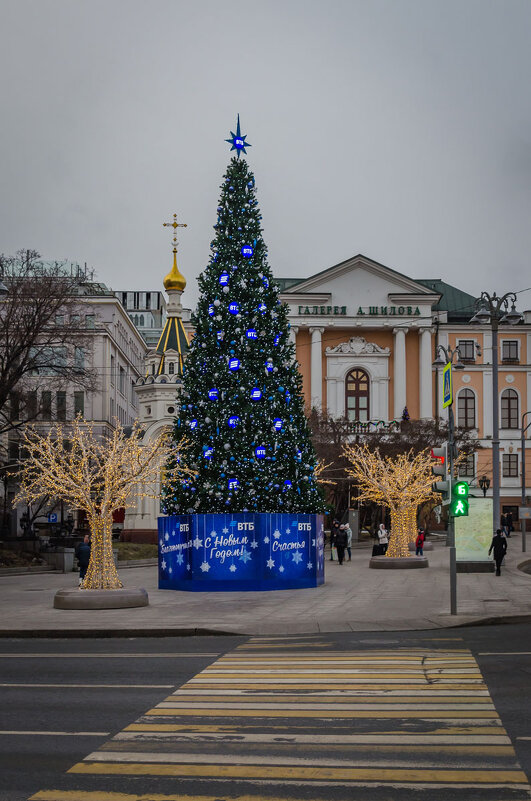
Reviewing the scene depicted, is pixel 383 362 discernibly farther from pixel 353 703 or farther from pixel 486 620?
pixel 353 703

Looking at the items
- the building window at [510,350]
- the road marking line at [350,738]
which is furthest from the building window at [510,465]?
the road marking line at [350,738]

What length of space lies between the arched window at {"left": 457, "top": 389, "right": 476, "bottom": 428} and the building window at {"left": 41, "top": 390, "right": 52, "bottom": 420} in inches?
2014

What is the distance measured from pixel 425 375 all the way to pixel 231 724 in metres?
81.4

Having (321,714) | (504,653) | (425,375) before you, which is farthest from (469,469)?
(321,714)

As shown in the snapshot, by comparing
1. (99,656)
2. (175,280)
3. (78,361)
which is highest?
(175,280)

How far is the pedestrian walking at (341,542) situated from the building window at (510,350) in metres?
50.1

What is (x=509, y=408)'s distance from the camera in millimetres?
92062

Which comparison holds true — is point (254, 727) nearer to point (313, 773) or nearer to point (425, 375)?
point (313, 773)

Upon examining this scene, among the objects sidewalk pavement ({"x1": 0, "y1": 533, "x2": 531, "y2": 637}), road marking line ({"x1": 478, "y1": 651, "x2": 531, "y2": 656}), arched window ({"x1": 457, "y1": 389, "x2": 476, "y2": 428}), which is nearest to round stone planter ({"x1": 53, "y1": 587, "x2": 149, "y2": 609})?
sidewalk pavement ({"x1": 0, "y1": 533, "x2": 531, "y2": 637})

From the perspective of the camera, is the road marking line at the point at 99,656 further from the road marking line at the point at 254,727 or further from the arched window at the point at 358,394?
the arched window at the point at 358,394

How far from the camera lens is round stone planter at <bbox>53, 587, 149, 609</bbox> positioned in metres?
22.9

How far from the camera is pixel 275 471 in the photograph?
99.3 ft

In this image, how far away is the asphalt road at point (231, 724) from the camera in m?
7.50

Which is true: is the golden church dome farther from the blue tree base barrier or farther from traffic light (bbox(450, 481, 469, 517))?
traffic light (bbox(450, 481, 469, 517))
